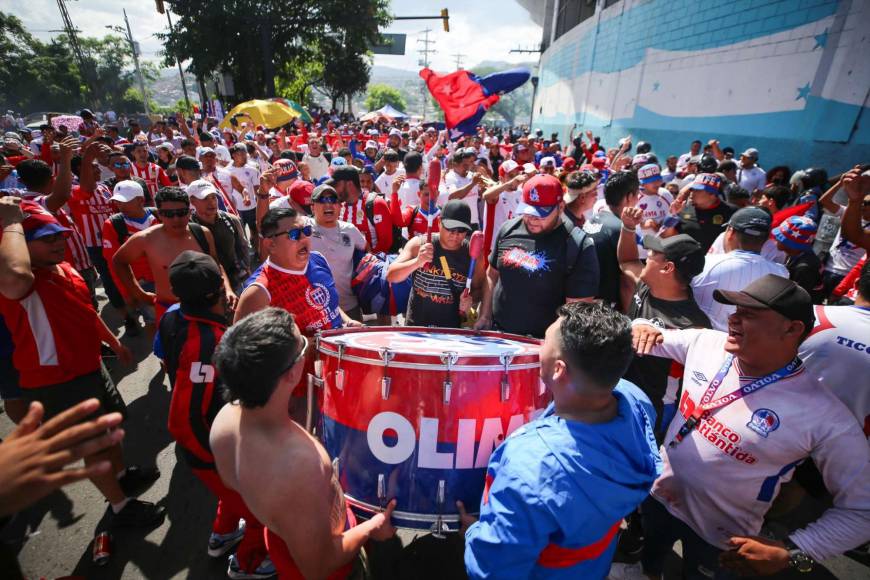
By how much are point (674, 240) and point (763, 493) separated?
62.0 inches

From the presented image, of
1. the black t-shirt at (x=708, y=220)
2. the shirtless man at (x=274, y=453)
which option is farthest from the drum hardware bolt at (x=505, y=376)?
the black t-shirt at (x=708, y=220)

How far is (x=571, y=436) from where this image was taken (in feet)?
4.95

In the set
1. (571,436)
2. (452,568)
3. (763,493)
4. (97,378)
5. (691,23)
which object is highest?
(691,23)

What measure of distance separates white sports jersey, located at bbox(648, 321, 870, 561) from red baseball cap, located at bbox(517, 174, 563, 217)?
1.48m

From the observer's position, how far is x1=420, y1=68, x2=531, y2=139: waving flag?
6.95 metres

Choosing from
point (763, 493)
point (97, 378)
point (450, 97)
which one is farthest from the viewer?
point (450, 97)

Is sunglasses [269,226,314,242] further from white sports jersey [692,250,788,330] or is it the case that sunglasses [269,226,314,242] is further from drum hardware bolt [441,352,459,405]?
white sports jersey [692,250,788,330]

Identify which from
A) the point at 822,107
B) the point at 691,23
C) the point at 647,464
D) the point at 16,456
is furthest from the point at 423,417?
the point at 691,23

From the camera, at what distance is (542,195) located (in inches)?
128

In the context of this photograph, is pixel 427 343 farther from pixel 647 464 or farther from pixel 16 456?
pixel 16 456

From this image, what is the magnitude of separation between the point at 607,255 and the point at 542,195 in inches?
39.7

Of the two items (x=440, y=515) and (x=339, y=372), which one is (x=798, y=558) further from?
(x=339, y=372)

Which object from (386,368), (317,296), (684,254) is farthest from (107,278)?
(684,254)

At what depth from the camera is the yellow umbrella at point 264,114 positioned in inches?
569
